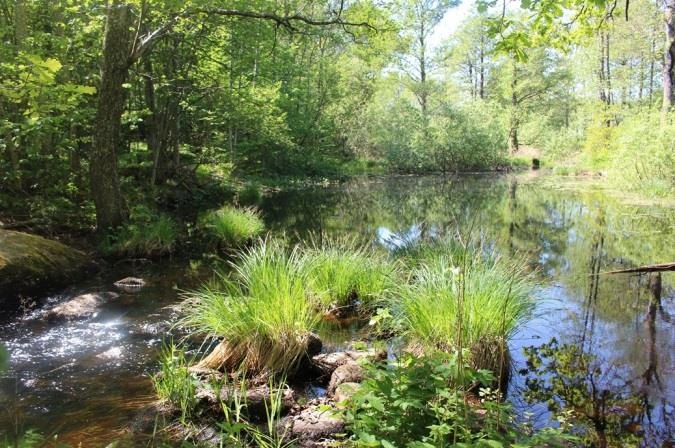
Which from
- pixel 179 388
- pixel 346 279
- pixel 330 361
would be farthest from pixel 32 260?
pixel 330 361

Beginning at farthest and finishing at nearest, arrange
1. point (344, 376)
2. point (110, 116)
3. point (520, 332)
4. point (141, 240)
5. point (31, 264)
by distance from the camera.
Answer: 1. point (141, 240)
2. point (110, 116)
3. point (31, 264)
4. point (520, 332)
5. point (344, 376)

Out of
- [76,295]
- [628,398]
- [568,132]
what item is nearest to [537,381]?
[628,398]

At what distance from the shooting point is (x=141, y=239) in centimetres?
983

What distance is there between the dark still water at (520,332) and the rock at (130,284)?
0.57ft

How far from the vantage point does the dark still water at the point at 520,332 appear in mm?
4027

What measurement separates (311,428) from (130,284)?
5323 millimetres

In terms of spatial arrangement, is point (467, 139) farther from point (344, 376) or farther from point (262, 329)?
point (344, 376)

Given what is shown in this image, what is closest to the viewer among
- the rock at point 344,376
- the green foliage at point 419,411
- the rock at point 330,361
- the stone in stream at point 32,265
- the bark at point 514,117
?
the green foliage at point 419,411

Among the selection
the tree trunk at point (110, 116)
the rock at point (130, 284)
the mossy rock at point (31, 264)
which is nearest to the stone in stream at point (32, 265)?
the mossy rock at point (31, 264)

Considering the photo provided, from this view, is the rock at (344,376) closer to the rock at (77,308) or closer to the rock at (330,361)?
the rock at (330,361)

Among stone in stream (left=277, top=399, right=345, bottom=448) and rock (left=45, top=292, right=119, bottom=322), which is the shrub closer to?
stone in stream (left=277, top=399, right=345, bottom=448)

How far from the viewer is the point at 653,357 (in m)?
5.16

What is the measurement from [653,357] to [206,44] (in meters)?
13.7

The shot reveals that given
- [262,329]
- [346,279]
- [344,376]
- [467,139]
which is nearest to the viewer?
[344,376]
